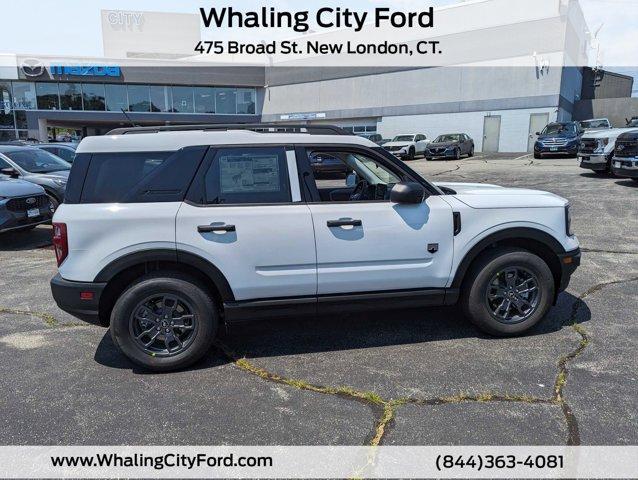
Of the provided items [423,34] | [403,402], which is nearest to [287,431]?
[403,402]

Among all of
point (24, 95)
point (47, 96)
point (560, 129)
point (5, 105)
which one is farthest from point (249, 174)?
point (5, 105)

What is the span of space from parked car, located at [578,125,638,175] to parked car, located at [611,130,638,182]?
3.23 ft

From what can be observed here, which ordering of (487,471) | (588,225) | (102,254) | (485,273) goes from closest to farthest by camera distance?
(487,471), (102,254), (485,273), (588,225)

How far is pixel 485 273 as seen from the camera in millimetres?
3996

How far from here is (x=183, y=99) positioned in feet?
136

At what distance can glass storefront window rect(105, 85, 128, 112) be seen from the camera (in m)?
40.0

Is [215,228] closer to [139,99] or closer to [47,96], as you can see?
[139,99]

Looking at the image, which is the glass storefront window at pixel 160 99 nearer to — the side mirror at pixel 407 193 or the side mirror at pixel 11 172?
the side mirror at pixel 11 172

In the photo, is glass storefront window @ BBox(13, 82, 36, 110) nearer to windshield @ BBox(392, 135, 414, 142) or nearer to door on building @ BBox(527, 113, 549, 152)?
windshield @ BBox(392, 135, 414, 142)

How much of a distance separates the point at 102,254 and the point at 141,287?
380 mm

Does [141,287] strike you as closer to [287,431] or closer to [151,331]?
[151,331]

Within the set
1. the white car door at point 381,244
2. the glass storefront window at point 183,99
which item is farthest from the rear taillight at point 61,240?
the glass storefront window at point 183,99

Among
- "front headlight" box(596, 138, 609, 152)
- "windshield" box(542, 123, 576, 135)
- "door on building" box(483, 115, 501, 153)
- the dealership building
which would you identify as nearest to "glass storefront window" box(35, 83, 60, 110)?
the dealership building

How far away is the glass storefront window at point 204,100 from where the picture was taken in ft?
137
